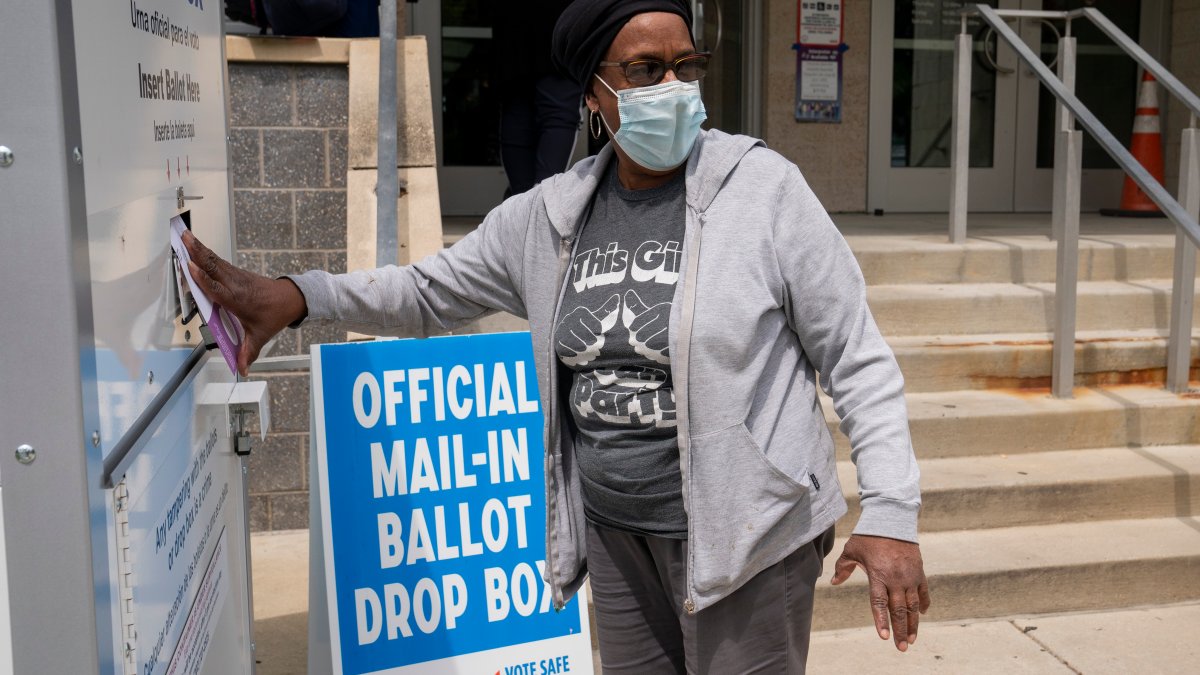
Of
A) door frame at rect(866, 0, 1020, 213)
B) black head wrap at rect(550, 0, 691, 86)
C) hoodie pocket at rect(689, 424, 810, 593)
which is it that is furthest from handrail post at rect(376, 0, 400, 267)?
Result: door frame at rect(866, 0, 1020, 213)

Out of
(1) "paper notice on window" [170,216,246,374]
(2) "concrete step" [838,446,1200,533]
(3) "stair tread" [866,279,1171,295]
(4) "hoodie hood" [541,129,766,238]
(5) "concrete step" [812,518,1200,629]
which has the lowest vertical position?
(5) "concrete step" [812,518,1200,629]

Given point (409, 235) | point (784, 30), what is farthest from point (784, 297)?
point (784, 30)

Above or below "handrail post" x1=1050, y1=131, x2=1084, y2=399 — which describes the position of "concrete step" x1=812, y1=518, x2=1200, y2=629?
below

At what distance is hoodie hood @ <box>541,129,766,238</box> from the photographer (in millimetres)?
2035

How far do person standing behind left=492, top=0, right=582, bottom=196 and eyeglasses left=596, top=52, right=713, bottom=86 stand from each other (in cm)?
275

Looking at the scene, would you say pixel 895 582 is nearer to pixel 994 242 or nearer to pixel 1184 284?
pixel 1184 284

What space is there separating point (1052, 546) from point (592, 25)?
293 centimetres

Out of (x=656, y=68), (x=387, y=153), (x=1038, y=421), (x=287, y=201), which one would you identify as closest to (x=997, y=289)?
(x=1038, y=421)

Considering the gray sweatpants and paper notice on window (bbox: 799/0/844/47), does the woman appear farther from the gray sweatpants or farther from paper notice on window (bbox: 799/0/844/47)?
paper notice on window (bbox: 799/0/844/47)

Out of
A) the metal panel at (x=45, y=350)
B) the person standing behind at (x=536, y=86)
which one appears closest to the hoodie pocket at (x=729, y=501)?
the metal panel at (x=45, y=350)

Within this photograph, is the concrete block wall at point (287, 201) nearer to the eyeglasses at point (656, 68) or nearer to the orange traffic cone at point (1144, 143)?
the eyeglasses at point (656, 68)

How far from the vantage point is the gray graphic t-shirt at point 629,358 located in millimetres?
2002

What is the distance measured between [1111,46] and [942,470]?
5.62 metres

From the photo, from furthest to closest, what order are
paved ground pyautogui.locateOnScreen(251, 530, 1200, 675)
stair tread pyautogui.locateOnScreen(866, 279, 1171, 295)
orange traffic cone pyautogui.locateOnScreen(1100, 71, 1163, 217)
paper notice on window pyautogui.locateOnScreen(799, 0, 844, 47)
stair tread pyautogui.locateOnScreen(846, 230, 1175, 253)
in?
orange traffic cone pyautogui.locateOnScreen(1100, 71, 1163, 217)
paper notice on window pyautogui.locateOnScreen(799, 0, 844, 47)
stair tread pyautogui.locateOnScreen(846, 230, 1175, 253)
stair tread pyautogui.locateOnScreen(866, 279, 1171, 295)
paved ground pyautogui.locateOnScreen(251, 530, 1200, 675)
